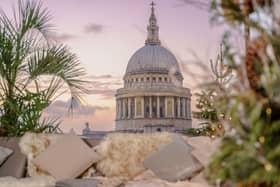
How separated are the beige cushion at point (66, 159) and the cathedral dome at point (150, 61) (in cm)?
3844

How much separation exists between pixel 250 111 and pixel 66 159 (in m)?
2.78

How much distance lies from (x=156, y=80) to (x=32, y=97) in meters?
37.5

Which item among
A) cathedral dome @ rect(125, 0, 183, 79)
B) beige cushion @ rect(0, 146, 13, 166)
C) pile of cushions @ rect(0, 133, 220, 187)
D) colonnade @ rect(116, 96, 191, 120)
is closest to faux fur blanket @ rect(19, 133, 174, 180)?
pile of cushions @ rect(0, 133, 220, 187)

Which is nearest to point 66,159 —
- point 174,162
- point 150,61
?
point 174,162

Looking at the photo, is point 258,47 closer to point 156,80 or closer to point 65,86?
point 65,86

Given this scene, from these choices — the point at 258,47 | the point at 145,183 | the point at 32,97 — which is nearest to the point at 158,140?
the point at 145,183

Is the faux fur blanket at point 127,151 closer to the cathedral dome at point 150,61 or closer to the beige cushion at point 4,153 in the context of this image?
the beige cushion at point 4,153

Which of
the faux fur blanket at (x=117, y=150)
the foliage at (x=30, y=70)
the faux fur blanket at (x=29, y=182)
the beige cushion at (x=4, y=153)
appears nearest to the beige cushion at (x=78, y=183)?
the faux fur blanket at (x=29, y=182)

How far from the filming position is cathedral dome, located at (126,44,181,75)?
42625mm

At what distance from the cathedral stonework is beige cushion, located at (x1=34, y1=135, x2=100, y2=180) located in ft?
119

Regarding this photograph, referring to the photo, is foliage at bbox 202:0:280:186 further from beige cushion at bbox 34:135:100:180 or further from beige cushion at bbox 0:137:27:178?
beige cushion at bbox 0:137:27:178

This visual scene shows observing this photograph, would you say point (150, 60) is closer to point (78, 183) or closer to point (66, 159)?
point (66, 159)

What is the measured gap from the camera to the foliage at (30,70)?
4574 mm

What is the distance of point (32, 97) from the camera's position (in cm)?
458
